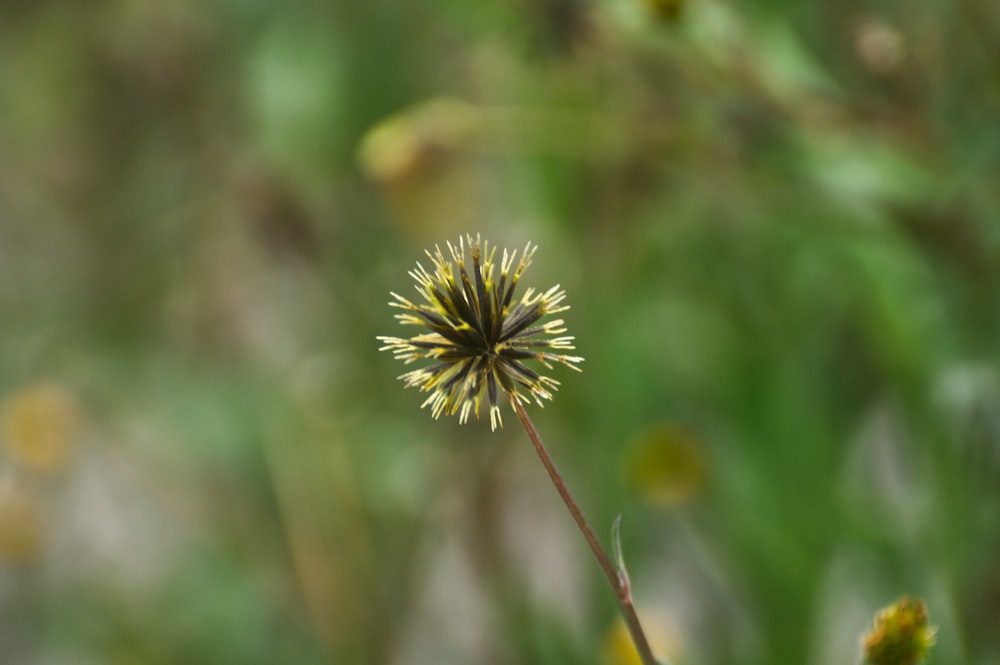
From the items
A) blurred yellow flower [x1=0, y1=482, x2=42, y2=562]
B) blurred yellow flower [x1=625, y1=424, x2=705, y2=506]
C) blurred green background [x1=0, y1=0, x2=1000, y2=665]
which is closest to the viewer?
blurred green background [x1=0, y1=0, x2=1000, y2=665]

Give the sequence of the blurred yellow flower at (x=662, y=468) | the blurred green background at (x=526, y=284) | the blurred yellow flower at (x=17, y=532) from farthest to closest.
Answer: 1. the blurred yellow flower at (x=17, y=532)
2. the blurred yellow flower at (x=662, y=468)
3. the blurred green background at (x=526, y=284)

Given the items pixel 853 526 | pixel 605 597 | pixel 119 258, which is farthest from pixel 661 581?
pixel 119 258

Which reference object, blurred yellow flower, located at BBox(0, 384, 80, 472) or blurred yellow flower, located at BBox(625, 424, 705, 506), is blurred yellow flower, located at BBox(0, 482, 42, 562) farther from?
blurred yellow flower, located at BBox(625, 424, 705, 506)

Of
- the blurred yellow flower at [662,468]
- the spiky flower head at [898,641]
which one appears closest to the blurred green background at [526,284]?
the blurred yellow flower at [662,468]

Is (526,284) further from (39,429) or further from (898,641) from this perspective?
(898,641)

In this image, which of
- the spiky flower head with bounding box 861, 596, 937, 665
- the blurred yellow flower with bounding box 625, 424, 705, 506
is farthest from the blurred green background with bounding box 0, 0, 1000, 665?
the spiky flower head with bounding box 861, 596, 937, 665

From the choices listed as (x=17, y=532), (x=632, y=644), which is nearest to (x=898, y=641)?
(x=632, y=644)

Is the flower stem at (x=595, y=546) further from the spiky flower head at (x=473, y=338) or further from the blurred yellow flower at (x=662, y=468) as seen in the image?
the blurred yellow flower at (x=662, y=468)
